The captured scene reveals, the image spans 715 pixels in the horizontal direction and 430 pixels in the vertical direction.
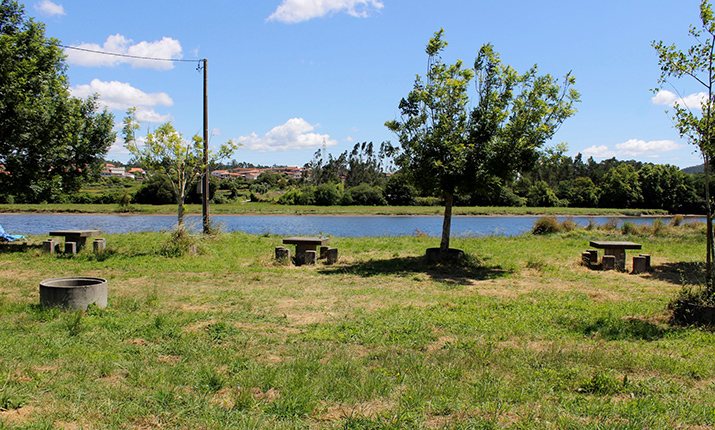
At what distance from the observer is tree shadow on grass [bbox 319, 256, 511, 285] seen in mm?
10949

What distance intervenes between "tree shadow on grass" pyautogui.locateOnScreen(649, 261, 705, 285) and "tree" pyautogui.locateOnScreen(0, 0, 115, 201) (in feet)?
52.9

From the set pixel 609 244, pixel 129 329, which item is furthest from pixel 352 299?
pixel 609 244

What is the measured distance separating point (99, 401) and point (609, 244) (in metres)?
12.9

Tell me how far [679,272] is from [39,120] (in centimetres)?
1738

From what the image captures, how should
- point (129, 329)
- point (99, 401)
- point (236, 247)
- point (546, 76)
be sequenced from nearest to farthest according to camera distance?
point (99, 401) < point (129, 329) < point (546, 76) < point (236, 247)

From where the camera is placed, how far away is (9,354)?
15.2ft

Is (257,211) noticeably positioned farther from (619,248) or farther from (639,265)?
(639,265)

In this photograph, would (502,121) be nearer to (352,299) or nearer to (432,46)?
(432,46)

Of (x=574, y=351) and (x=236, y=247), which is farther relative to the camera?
(x=236, y=247)

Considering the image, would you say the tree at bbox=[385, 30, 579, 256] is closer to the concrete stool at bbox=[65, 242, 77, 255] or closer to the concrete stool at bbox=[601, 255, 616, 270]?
the concrete stool at bbox=[601, 255, 616, 270]

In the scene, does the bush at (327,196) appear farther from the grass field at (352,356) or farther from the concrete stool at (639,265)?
the grass field at (352,356)

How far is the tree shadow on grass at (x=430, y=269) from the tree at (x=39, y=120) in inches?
340

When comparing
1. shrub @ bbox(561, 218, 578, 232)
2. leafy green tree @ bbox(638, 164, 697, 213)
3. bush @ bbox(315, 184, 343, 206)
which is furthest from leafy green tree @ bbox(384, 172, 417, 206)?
shrub @ bbox(561, 218, 578, 232)

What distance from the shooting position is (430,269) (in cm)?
1196
